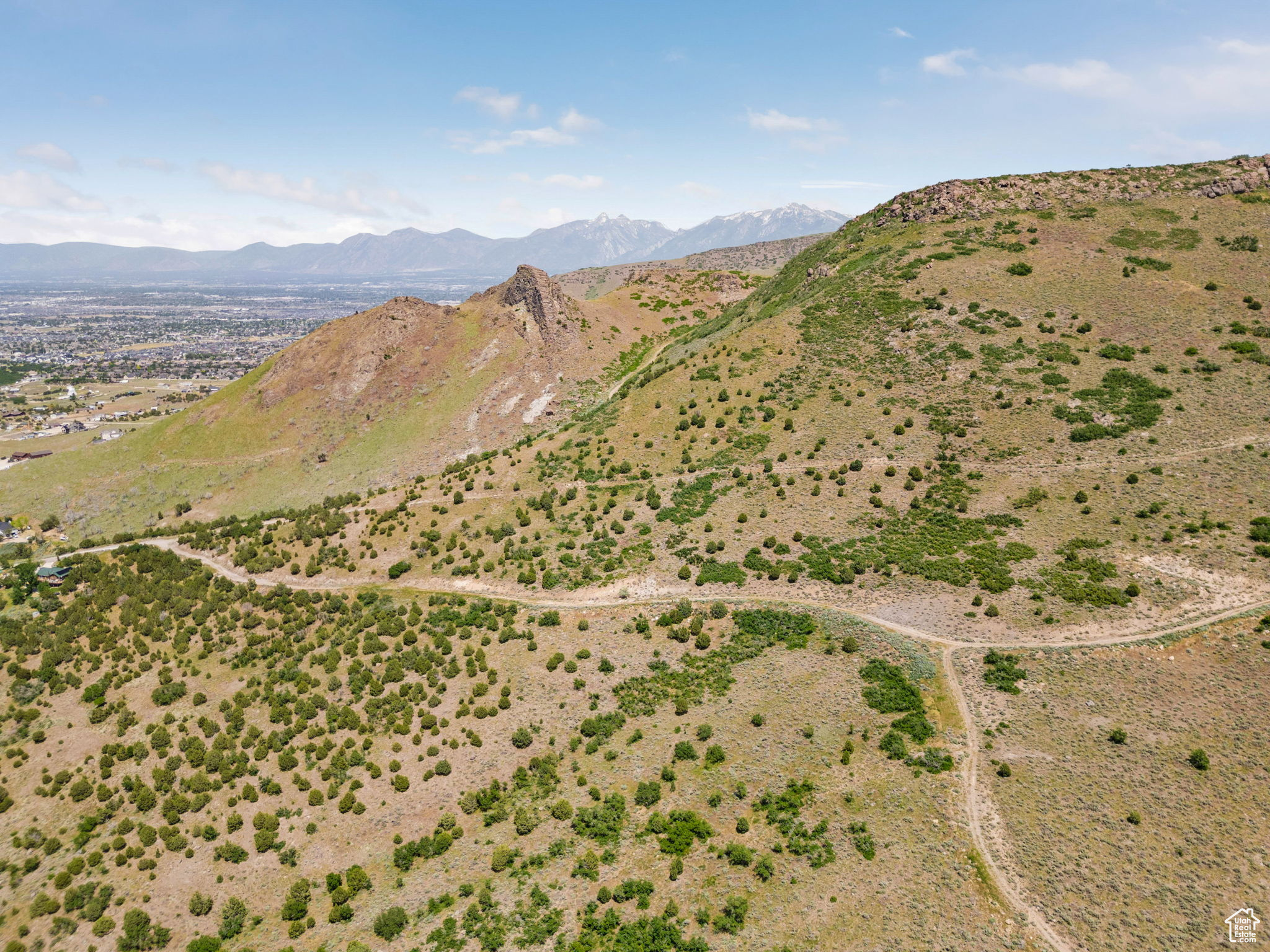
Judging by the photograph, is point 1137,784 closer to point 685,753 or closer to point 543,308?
point 685,753

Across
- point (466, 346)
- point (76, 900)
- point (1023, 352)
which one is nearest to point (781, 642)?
point (76, 900)

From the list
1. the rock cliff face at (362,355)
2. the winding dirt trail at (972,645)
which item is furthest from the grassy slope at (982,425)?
the rock cliff face at (362,355)

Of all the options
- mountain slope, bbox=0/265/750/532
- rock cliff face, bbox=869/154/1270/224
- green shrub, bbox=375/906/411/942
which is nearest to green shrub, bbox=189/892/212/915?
green shrub, bbox=375/906/411/942

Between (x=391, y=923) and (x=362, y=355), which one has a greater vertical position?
(x=362, y=355)

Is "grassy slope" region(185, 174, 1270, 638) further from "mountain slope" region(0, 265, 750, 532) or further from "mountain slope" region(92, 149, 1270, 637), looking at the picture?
"mountain slope" region(0, 265, 750, 532)

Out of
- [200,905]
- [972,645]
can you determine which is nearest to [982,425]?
[972,645]

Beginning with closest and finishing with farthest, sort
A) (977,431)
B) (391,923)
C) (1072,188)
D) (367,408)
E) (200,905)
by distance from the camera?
(391,923)
(200,905)
(977,431)
(1072,188)
(367,408)
